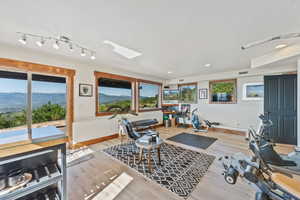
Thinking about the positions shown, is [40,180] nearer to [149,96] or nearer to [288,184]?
[288,184]

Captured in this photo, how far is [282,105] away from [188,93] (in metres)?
3.43

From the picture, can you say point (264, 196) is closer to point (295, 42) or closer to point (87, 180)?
point (87, 180)

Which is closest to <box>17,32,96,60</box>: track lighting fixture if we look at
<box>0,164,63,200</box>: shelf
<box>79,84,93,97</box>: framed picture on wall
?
<box>79,84,93,97</box>: framed picture on wall

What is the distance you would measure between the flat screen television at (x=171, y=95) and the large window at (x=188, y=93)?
30 cm

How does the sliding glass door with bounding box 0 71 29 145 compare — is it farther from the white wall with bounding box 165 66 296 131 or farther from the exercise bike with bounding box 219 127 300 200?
the white wall with bounding box 165 66 296 131

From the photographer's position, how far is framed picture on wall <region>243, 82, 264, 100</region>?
4.53 meters

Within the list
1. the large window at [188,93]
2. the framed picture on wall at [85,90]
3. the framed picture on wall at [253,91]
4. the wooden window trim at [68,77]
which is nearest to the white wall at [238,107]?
the framed picture on wall at [253,91]

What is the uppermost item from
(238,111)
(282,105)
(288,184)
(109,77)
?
(109,77)

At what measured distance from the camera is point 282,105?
3709mm

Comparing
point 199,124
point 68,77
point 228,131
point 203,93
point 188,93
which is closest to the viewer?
point 68,77

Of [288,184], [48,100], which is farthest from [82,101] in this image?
[288,184]

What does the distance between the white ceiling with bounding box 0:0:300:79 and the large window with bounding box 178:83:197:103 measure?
3706mm

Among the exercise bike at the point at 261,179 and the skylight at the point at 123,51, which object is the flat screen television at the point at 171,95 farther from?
the exercise bike at the point at 261,179

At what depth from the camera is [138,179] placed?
7.07ft
